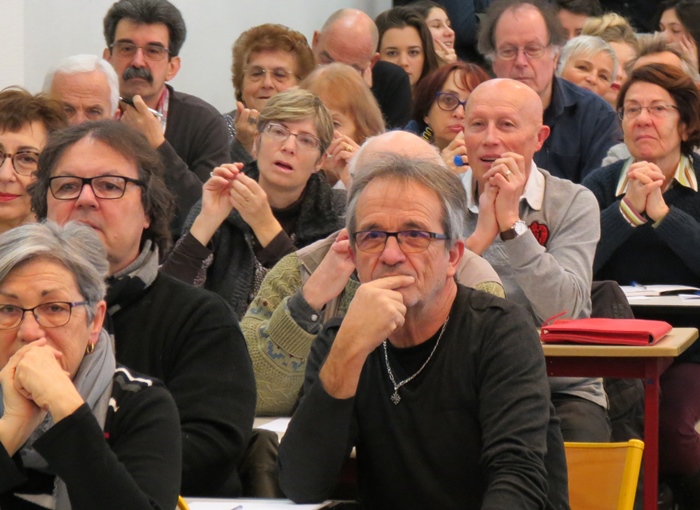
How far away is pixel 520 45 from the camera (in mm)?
5488

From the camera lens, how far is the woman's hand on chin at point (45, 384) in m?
2.05

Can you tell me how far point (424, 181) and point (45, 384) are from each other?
814 millimetres

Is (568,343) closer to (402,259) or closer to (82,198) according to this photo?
(402,259)

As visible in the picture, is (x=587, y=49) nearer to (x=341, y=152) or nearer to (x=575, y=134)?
(x=575, y=134)

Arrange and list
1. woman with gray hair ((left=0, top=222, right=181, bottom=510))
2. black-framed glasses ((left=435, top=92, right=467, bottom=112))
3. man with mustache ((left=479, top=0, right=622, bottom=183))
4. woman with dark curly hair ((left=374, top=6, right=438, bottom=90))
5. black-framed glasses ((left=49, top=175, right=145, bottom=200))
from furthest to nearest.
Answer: woman with dark curly hair ((left=374, top=6, right=438, bottom=90))
man with mustache ((left=479, top=0, right=622, bottom=183))
black-framed glasses ((left=435, top=92, right=467, bottom=112))
black-framed glasses ((left=49, top=175, right=145, bottom=200))
woman with gray hair ((left=0, top=222, right=181, bottom=510))

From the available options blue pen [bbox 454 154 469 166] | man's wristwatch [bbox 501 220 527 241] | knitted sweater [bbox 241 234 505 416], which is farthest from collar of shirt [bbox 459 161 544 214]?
knitted sweater [bbox 241 234 505 416]

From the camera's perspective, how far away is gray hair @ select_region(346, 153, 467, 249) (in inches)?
95.0

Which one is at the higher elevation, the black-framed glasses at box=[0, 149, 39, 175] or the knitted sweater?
the black-framed glasses at box=[0, 149, 39, 175]

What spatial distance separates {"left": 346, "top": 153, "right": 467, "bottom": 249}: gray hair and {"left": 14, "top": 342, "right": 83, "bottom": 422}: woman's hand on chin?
25.8 inches

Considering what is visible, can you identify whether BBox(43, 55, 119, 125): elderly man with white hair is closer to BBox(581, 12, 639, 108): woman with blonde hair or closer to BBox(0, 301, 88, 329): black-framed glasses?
BBox(0, 301, 88, 329): black-framed glasses

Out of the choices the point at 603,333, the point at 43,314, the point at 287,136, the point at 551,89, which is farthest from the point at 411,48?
the point at 43,314

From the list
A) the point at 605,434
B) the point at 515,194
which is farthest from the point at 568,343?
the point at 515,194

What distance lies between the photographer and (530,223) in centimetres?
391

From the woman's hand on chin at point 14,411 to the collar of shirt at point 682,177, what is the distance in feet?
9.60
